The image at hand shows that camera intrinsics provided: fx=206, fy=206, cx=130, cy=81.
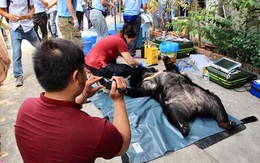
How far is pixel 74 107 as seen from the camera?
1037mm

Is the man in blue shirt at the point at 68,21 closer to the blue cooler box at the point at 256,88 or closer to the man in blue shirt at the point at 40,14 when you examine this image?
the man in blue shirt at the point at 40,14

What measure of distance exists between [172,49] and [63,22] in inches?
102

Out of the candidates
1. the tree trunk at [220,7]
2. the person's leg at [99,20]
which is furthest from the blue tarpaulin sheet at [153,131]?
the tree trunk at [220,7]

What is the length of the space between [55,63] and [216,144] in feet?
7.09

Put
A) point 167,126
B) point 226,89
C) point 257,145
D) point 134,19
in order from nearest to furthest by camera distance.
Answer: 1. point 257,145
2. point 167,126
3. point 226,89
4. point 134,19

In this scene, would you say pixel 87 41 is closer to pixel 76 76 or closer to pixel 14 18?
pixel 14 18

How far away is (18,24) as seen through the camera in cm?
382

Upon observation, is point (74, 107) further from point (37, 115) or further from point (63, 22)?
point (63, 22)

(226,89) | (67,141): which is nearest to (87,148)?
(67,141)

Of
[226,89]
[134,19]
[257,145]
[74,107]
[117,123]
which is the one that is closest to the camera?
[74,107]

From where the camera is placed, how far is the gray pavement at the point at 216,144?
2.24 m

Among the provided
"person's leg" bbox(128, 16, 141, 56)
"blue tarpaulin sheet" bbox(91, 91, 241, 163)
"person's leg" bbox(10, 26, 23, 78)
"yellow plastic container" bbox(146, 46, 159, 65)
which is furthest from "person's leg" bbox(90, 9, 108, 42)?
"blue tarpaulin sheet" bbox(91, 91, 241, 163)

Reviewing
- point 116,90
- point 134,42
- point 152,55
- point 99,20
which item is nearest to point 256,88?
point 152,55

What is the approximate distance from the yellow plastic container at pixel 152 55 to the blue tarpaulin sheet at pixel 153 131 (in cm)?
187
